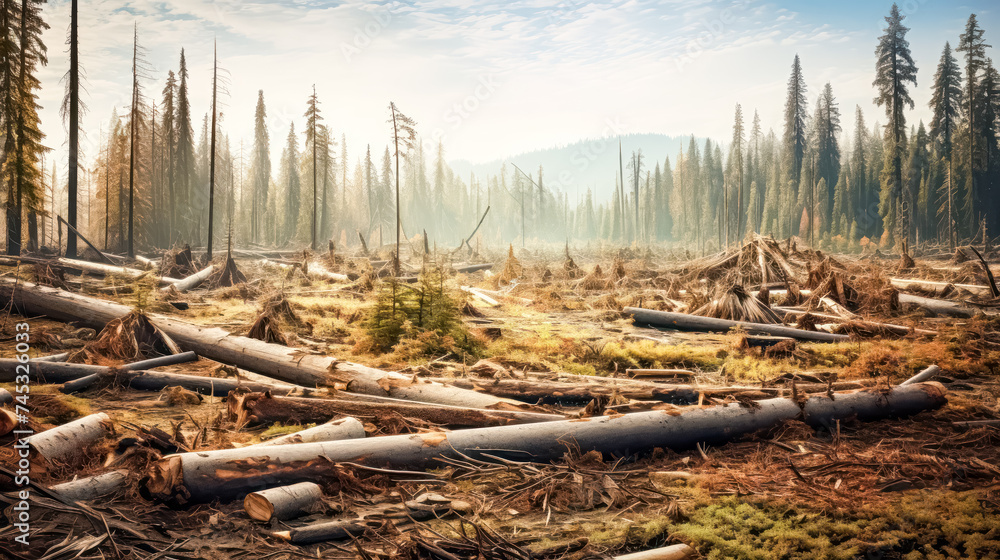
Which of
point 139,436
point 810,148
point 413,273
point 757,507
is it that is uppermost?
point 810,148

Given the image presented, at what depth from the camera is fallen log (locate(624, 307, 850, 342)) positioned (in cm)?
1184

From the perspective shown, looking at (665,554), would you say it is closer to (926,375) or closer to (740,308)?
(926,375)

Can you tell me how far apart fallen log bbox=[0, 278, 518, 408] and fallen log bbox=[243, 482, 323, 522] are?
2.42m

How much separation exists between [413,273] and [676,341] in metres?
15.1

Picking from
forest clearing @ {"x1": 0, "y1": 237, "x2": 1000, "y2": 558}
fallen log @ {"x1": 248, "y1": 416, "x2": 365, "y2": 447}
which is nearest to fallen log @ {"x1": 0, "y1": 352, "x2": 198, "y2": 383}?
forest clearing @ {"x1": 0, "y1": 237, "x2": 1000, "y2": 558}

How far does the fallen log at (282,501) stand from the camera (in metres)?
3.98

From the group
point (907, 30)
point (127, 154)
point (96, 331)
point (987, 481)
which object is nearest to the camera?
point (987, 481)

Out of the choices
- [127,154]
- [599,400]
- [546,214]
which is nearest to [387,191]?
[127,154]

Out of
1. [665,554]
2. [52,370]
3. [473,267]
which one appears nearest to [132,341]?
[52,370]

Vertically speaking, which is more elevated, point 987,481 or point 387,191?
point 387,191

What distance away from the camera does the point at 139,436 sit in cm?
485

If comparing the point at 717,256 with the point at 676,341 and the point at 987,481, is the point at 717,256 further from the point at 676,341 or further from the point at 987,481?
the point at 987,481

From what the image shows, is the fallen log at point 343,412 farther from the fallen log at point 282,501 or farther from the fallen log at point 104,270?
the fallen log at point 104,270

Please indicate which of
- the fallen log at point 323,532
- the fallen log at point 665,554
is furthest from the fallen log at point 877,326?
the fallen log at point 323,532
